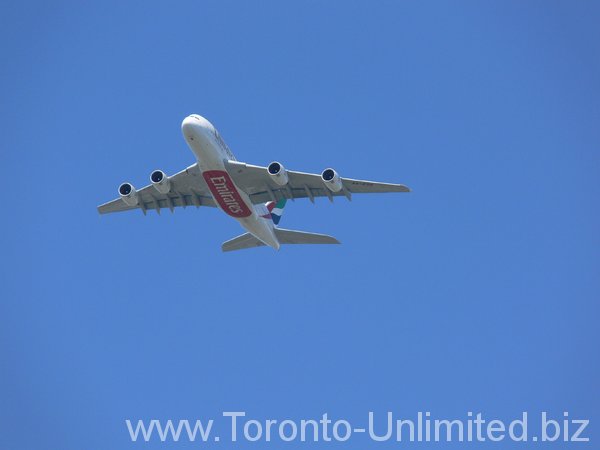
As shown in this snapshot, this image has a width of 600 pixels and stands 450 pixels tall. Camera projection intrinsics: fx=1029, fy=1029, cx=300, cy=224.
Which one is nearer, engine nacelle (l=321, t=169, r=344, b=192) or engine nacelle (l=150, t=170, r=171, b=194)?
engine nacelle (l=321, t=169, r=344, b=192)

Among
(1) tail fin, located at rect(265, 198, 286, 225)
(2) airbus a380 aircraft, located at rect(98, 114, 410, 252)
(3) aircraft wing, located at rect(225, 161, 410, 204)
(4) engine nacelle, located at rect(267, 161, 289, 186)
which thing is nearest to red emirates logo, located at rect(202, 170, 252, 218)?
(2) airbus a380 aircraft, located at rect(98, 114, 410, 252)

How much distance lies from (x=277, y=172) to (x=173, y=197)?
6.86 m

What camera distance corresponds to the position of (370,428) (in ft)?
130

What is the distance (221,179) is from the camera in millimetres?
43719

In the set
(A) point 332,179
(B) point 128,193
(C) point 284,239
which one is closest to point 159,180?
(B) point 128,193

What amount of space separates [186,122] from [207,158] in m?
2.02

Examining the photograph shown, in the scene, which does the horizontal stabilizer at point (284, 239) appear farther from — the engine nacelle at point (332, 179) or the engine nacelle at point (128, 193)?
the engine nacelle at point (128, 193)

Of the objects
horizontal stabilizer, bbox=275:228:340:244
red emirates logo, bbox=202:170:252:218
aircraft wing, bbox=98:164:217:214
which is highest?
aircraft wing, bbox=98:164:217:214

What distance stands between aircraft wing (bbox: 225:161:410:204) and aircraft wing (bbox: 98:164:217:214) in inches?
93.7

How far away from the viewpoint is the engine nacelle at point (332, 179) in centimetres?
4281

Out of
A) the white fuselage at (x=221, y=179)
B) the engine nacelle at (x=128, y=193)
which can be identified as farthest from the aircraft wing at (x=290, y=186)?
the engine nacelle at (x=128, y=193)

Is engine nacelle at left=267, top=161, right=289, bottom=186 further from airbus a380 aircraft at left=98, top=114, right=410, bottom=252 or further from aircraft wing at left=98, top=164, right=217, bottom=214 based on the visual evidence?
aircraft wing at left=98, top=164, right=217, bottom=214

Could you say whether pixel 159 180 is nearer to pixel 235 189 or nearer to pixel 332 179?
pixel 235 189

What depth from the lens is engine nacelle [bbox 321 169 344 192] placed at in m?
42.8
